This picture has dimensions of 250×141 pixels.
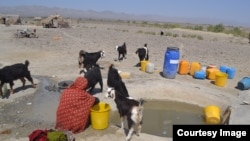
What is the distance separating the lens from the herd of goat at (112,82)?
6711mm

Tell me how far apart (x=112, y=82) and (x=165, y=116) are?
2.32 meters

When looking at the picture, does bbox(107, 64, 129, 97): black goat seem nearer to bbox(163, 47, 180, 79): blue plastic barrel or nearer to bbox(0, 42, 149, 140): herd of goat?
bbox(0, 42, 149, 140): herd of goat

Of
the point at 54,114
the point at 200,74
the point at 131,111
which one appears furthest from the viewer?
the point at 200,74

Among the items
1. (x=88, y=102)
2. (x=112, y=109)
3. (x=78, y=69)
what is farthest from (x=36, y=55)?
(x=88, y=102)

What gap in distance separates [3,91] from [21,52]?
9.35m

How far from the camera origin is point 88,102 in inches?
283

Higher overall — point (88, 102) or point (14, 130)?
point (88, 102)

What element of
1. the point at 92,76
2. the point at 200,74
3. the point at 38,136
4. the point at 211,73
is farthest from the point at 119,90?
the point at 211,73

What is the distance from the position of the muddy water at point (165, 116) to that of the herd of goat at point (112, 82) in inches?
30.0

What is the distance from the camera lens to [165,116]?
9.09 m

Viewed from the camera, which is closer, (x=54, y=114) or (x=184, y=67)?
(x=54, y=114)

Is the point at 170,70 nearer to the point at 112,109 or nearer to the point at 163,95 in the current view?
the point at 163,95

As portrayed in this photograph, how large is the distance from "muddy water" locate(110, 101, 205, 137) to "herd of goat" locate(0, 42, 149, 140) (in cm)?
76

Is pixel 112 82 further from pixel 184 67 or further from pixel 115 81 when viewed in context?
pixel 184 67
